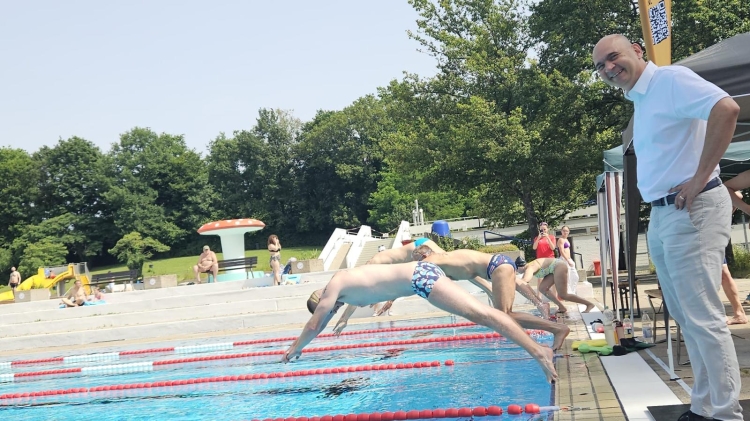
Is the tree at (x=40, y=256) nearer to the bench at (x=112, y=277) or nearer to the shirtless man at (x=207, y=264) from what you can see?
the bench at (x=112, y=277)

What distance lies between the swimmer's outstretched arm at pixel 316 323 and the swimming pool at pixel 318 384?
45.8 inches

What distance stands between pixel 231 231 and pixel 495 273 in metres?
19.0

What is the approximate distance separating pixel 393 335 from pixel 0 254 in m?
47.4

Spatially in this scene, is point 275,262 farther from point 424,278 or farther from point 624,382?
point 624,382

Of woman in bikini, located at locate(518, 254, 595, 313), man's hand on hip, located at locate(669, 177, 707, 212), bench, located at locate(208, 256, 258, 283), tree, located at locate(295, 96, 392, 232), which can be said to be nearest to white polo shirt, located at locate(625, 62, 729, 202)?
man's hand on hip, located at locate(669, 177, 707, 212)

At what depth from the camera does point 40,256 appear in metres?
47.3

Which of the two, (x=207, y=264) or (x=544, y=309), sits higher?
(x=207, y=264)

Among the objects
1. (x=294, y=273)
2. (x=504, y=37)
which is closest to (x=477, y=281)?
(x=294, y=273)

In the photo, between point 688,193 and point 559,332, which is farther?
point 559,332

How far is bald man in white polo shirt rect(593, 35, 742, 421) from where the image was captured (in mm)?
3137

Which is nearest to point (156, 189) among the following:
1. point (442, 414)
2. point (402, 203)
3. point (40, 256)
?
point (40, 256)

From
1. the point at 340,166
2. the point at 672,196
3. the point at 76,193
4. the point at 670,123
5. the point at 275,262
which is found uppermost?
the point at 340,166

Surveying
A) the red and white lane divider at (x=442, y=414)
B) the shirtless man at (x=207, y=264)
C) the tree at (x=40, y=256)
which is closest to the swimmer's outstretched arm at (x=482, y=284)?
the red and white lane divider at (x=442, y=414)

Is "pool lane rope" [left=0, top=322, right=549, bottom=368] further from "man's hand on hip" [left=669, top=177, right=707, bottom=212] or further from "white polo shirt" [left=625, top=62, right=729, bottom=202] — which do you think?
"man's hand on hip" [left=669, top=177, right=707, bottom=212]
